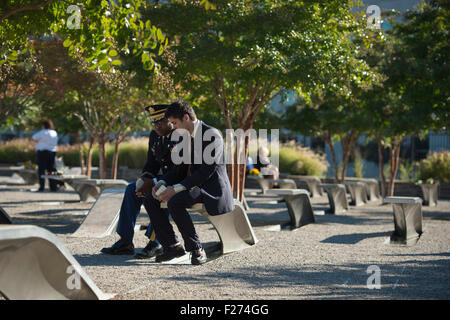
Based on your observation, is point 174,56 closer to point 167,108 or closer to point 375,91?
point 167,108

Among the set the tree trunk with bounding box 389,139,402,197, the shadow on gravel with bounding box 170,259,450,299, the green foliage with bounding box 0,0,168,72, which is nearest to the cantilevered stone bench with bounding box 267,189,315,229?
the shadow on gravel with bounding box 170,259,450,299

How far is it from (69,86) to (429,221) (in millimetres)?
8404

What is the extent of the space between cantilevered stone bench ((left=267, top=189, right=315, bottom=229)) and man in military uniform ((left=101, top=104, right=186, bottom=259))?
12.6 feet

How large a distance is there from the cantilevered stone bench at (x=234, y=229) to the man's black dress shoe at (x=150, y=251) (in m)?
0.74

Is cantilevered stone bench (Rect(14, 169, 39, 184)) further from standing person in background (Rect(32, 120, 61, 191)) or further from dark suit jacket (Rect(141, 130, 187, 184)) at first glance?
dark suit jacket (Rect(141, 130, 187, 184))

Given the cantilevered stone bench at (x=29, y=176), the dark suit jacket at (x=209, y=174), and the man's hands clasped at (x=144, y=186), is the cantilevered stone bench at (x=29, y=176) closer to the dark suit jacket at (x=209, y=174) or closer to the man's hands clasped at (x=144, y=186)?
the man's hands clasped at (x=144, y=186)

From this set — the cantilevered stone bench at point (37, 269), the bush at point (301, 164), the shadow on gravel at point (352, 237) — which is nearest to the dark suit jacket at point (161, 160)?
the cantilevered stone bench at point (37, 269)

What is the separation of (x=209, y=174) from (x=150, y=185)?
0.91 m

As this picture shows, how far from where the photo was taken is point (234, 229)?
7.60m

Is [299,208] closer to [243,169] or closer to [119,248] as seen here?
[243,169]

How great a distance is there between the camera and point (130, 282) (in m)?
5.46

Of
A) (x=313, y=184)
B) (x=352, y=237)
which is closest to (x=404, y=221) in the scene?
(x=352, y=237)

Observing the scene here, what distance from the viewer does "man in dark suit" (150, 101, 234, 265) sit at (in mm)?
6355

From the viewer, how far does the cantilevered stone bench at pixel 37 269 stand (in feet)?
12.2
